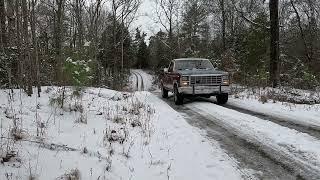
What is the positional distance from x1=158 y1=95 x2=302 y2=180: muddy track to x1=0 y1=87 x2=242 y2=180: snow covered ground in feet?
0.70

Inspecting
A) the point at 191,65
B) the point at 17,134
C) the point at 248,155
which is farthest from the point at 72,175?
the point at 191,65

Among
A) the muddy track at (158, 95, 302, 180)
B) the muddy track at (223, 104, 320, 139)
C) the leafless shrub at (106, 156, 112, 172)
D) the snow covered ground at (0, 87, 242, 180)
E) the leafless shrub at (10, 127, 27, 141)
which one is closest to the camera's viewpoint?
the snow covered ground at (0, 87, 242, 180)

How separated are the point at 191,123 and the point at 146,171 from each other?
4283mm

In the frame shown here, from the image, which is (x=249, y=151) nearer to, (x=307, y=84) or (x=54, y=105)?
(x=54, y=105)

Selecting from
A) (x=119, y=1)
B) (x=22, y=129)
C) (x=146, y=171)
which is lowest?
(x=146, y=171)

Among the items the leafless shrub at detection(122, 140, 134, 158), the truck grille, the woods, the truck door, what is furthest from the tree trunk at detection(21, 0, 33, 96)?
the truck door

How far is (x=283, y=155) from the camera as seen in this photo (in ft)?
21.4

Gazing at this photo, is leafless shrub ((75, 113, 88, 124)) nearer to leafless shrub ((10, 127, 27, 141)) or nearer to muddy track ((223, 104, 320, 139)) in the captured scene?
leafless shrub ((10, 127, 27, 141))

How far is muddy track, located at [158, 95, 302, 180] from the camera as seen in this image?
564 centimetres

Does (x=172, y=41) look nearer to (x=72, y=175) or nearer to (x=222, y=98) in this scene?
(x=222, y=98)

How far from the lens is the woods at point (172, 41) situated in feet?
37.0

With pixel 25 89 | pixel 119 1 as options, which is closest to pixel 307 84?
pixel 25 89

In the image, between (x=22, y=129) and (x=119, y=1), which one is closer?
(x=22, y=129)

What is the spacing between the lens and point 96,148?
6699 millimetres
